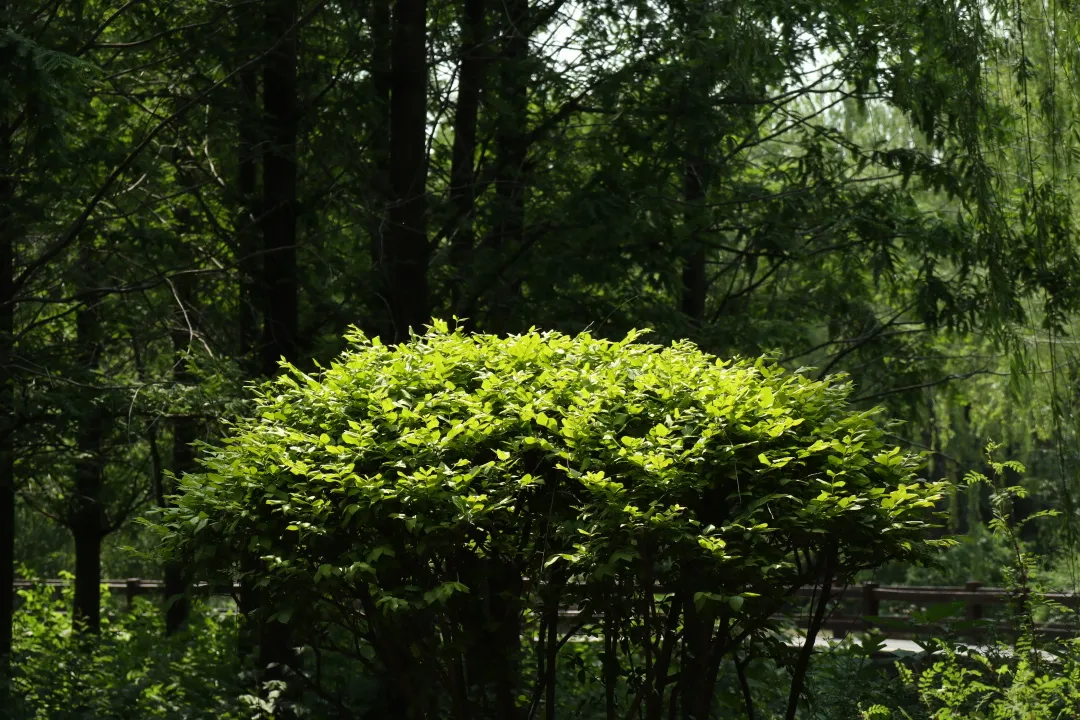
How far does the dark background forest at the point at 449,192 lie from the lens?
7578mm

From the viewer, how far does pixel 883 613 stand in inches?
797

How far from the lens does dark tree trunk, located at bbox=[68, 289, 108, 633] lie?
319 inches

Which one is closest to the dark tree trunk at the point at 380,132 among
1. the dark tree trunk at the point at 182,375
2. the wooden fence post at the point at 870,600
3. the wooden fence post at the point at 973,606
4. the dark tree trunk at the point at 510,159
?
the dark tree trunk at the point at 510,159

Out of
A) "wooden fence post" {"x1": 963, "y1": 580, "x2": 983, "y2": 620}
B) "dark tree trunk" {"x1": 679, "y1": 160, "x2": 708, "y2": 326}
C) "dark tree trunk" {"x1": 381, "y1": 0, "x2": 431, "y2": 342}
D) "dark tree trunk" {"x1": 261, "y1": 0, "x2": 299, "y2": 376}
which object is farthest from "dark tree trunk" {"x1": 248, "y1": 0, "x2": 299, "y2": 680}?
"wooden fence post" {"x1": 963, "y1": 580, "x2": 983, "y2": 620}

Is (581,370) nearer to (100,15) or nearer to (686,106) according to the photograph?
(686,106)

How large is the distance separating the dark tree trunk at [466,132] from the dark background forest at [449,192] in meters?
0.04

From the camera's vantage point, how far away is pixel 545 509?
4453 millimetres

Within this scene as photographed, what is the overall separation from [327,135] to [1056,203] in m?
5.41

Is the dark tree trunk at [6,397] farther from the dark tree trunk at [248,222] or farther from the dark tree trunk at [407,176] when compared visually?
the dark tree trunk at [407,176]

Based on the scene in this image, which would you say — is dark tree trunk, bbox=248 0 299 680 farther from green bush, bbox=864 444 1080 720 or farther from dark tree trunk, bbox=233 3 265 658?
green bush, bbox=864 444 1080 720

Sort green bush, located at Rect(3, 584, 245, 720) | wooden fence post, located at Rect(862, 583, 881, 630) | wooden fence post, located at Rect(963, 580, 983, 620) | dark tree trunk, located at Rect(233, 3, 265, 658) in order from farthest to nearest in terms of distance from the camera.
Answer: wooden fence post, located at Rect(862, 583, 881, 630) → wooden fence post, located at Rect(963, 580, 983, 620) → dark tree trunk, located at Rect(233, 3, 265, 658) → green bush, located at Rect(3, 584, 245, 720)

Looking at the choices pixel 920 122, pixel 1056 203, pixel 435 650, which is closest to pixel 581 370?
pixel 435 650

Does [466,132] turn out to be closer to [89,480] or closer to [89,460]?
[89,460]

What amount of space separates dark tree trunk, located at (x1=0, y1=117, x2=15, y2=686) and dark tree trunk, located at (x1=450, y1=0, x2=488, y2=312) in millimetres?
3142
